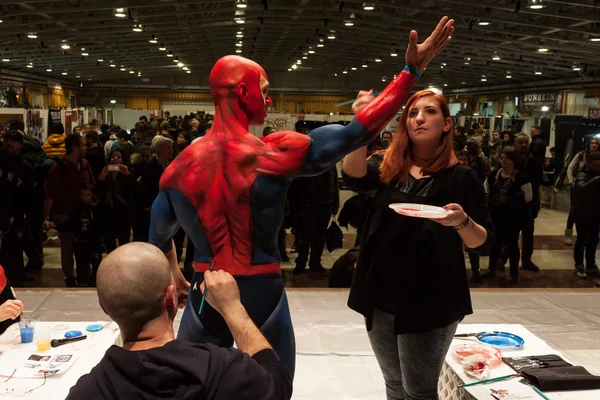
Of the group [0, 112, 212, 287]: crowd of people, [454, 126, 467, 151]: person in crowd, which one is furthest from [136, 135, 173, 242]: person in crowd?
[454, 126, 467, 151]: person in crowd

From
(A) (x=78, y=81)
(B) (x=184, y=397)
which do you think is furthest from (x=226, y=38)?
(B) (x=184, y=397)

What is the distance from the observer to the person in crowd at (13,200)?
16.4 feet

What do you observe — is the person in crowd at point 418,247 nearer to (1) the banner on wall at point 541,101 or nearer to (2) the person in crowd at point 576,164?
(2) the person in crowd at point 576,164

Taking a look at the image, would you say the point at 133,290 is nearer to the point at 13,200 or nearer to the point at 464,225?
the point at 464,225

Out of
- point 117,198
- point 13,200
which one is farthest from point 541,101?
point 13,200

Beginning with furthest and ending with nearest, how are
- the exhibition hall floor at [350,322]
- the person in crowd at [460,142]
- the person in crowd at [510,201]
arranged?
the person in crowd at [460,142] < the person in crowd at [510,201] < the exhibition hall floor at [350,322]

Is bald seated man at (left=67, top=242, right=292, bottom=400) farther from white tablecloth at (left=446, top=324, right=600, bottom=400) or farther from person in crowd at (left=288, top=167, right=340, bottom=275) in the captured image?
person in crowd at (left=288, top=167, right=340, bottom=275)

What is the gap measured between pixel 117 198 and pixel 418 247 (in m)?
3.57

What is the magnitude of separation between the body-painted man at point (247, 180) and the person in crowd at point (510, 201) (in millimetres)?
3880

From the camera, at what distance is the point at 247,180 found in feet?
6.19

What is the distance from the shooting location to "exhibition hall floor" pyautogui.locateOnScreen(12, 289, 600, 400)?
3.35 m

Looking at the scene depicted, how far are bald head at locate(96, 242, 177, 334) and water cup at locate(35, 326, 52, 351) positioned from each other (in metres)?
1.61

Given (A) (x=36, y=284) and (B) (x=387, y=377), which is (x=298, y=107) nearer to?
(A) (x=36, y=284)

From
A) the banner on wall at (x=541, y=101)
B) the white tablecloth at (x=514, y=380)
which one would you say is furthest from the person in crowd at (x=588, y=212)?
the banner on wall at (x=541, y=101)
